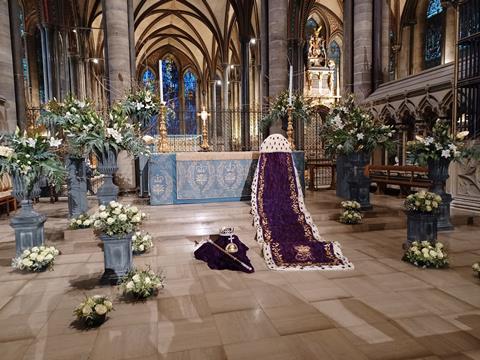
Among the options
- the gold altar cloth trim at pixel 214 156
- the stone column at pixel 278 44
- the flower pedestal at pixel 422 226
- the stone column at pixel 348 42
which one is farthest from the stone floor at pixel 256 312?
the stone column at pixel 348 42

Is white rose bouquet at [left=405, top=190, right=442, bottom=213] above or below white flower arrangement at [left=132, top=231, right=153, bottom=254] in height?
above

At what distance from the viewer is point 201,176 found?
7848 millimetres

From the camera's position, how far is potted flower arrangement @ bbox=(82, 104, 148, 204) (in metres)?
5.50

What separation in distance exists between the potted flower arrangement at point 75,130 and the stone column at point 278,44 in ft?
24.4

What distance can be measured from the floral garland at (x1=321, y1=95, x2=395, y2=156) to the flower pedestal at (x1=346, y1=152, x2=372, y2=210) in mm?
162

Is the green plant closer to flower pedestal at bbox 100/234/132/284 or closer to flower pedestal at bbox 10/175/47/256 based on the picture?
flower pedestal at bbox 10/175/47/256

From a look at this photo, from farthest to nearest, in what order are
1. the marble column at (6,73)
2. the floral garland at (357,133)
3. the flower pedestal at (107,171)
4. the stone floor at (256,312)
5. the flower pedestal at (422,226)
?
the marble column at (6,73) < the floral garland at (357,133) < the flower pedestal at (107,171) < the flower pedestal at (422,226) < the stone floor at (256,312)

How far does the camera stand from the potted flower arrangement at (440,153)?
19.1 ft

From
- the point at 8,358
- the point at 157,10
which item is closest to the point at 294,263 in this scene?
the point at 8,358

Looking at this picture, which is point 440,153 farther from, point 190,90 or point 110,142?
point 190,90

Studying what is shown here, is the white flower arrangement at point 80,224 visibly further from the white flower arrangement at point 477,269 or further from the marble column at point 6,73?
the marble column at point 6,73

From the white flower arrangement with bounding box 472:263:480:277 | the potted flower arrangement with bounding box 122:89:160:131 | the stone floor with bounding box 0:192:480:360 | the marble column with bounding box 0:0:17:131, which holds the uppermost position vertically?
the marble column with bounding box 0:0:17:131

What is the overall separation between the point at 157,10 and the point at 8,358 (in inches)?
1095

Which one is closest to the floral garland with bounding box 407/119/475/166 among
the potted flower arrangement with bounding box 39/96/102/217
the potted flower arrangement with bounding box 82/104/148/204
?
the potted flower arrangement with bounding box 82/104/148/204
